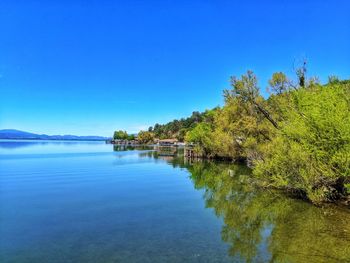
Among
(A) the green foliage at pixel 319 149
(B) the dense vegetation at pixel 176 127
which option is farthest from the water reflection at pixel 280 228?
(B) the dense vegetation at pixel 176 127

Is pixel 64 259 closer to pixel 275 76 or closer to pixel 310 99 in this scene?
pixel 310 99

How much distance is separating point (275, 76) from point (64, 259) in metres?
24.2

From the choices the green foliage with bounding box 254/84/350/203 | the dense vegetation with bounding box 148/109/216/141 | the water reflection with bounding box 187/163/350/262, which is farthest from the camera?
the dense vegetation with bounding box 148/109/216/141

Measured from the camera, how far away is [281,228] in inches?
488

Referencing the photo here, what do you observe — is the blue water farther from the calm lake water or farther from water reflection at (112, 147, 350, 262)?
water reflection at (112, 147, 350, 262)

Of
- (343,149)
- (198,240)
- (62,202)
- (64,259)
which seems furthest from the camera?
→ (62,202)

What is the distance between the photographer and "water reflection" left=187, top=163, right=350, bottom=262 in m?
9.56

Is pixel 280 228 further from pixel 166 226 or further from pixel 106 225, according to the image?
pixel 106 225

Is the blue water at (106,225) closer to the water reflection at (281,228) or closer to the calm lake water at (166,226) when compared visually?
the calm lake water at (166,226)

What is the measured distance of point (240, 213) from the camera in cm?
1505

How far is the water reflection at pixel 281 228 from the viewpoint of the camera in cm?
956

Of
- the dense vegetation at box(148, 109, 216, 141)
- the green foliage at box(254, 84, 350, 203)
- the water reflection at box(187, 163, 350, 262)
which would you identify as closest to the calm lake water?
the water reflection at box(187, 163, 350, 262)

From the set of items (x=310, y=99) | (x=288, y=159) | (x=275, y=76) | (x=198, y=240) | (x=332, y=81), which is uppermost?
(x=275, y=76)

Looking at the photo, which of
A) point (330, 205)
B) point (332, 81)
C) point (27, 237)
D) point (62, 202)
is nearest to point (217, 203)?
point (330, 205)
